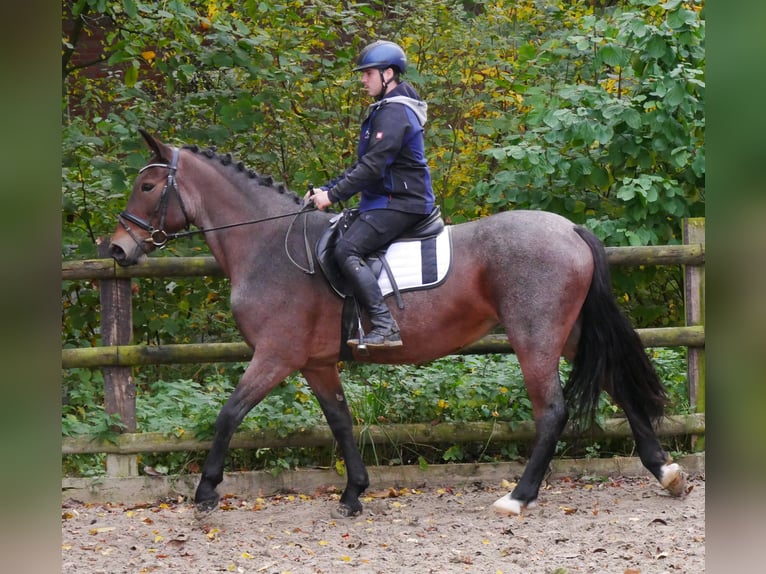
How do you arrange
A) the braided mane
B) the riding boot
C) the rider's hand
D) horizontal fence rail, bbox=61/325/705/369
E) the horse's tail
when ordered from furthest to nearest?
1. horizontal fence rail, bbox=61/325/705/369
2. the braided mane
3. the horse's tail
4. the rider's hand
5. the riding boot

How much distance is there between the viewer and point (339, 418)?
580 centimetres

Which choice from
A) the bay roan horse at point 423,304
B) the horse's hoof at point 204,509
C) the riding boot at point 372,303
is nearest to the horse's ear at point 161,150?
the bay roan horse at point 423,304

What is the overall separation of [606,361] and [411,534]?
5.30 feet

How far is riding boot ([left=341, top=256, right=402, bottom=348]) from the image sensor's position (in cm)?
527

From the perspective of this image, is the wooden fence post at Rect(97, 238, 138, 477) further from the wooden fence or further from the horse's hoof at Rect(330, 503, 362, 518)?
the horse's hoof at Rect(330, 503, 362, 518)

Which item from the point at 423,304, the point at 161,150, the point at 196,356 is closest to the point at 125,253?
the point at 161,150

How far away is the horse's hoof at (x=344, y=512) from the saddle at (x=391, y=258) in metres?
1.34

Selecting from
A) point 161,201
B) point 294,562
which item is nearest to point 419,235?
point 161,201

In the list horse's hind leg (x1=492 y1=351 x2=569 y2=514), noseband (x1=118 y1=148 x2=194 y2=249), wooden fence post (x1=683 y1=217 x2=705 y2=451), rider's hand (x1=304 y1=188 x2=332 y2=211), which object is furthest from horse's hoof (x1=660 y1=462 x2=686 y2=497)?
noseband (x1=118 y1=148 x2=194 y2=249)

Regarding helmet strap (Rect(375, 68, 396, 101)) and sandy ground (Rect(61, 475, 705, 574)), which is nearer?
sandy ground (Rect(61, 475, 705, 574))

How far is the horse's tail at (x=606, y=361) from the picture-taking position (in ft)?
18.1

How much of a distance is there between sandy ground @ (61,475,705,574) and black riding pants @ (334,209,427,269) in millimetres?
1632

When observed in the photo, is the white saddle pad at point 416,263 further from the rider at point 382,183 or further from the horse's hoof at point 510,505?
the horse's hoof at point 510,505
